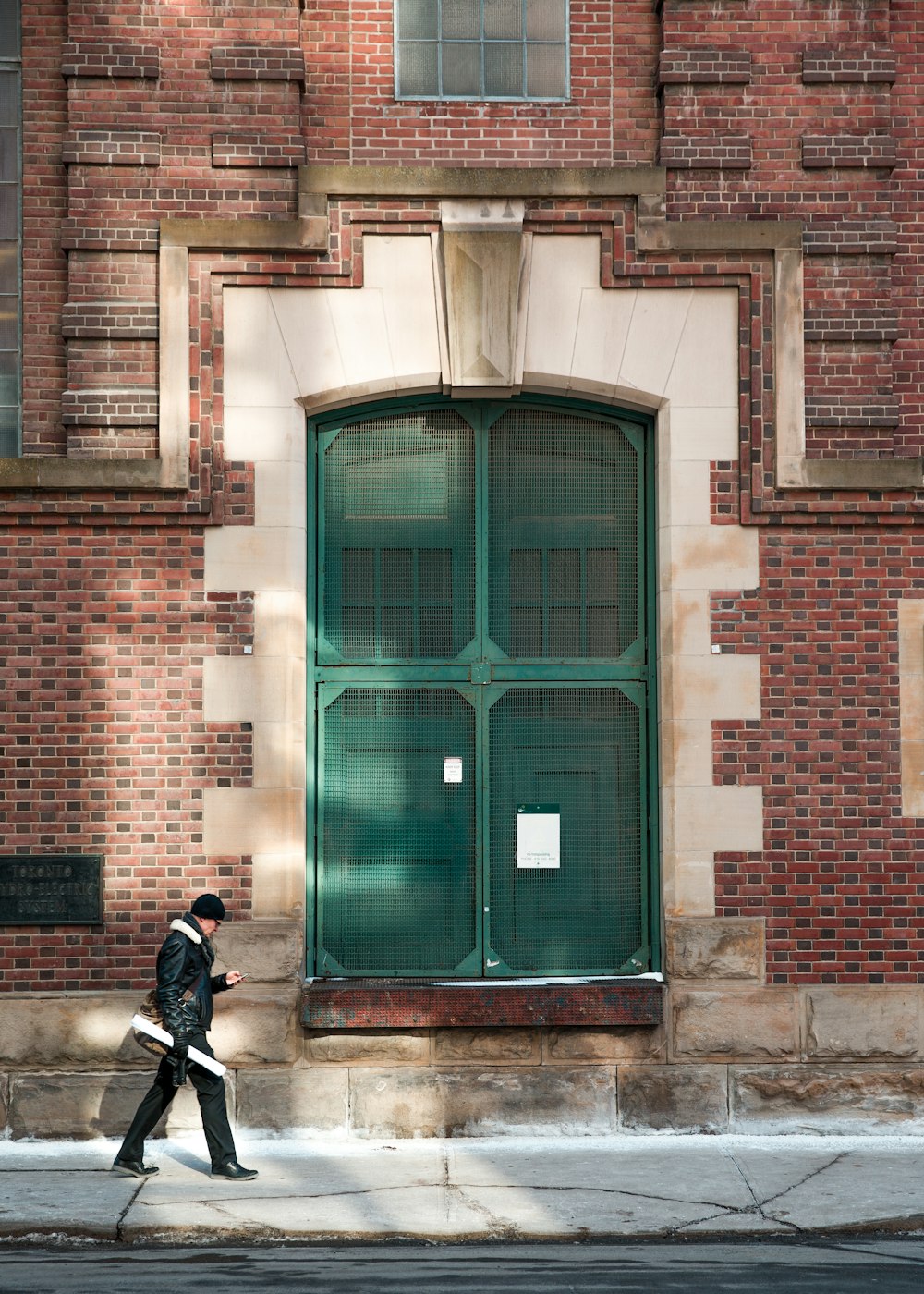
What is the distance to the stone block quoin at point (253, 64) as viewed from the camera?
10.8m

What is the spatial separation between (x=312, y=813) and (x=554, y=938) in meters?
1.98

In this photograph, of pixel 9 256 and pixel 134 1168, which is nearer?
pixel 134 1168

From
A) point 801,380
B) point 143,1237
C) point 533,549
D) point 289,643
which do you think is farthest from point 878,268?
point 143,1237

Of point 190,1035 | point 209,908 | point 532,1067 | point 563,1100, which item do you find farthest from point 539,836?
point 190,1035

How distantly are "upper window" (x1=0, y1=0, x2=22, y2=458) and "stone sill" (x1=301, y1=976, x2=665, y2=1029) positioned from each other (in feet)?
15.4

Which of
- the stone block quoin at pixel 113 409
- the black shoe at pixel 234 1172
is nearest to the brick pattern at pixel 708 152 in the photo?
the stone block quoin at pixel 113 409

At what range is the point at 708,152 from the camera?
10.9 meters

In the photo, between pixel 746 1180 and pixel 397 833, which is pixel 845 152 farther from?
pixel 746 1180

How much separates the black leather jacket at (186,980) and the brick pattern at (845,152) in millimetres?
6911

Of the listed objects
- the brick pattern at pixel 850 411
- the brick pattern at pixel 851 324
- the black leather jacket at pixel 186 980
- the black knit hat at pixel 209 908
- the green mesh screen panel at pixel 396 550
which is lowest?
the black leather jacket at pixel 186 980

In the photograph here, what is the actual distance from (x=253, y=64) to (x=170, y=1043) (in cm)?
680

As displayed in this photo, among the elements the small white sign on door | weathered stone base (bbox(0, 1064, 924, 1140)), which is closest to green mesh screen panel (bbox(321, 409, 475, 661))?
the small white sign on door

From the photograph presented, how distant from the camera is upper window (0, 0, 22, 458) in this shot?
1123 centimetres

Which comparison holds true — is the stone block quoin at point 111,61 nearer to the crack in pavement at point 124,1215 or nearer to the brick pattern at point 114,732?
the brick pattern at point 114,732
